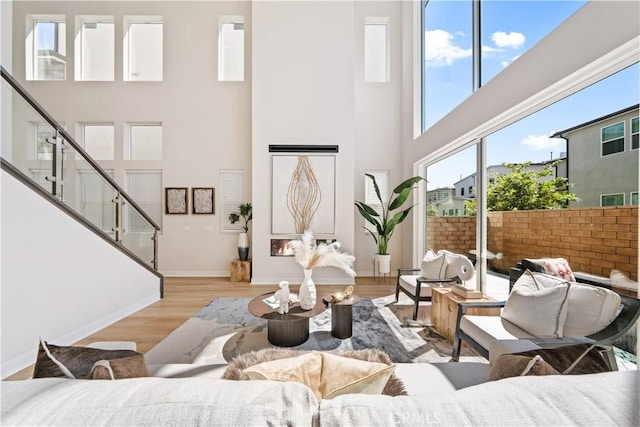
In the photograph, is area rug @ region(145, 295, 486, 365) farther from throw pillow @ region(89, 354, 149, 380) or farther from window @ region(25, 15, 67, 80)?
window @ region(25, 15, 67, 80)

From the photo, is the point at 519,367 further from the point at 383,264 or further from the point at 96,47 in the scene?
the point at 96,47

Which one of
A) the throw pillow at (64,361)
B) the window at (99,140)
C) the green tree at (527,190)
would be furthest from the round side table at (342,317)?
the window at (99,140)

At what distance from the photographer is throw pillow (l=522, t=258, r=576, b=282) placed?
80.4 inches

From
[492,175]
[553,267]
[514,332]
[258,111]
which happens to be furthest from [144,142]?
[553,267]

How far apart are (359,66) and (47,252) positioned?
226 inches

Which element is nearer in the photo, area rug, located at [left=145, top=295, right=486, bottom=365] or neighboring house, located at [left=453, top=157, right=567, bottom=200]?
neighboring house, located at [left=453, top=157, right=567, bottom=200]

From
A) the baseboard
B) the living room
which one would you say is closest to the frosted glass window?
the living room

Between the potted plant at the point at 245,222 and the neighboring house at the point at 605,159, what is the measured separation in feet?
15.6

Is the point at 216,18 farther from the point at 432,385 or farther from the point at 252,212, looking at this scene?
the point at 432,385

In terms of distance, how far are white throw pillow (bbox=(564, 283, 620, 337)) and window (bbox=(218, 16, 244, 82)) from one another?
6.21m

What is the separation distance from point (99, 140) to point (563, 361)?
24.4 ft

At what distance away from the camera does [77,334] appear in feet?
9.25

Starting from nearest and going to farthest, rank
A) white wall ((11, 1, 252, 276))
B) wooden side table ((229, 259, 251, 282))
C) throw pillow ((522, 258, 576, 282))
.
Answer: throw pillow ((522, 258, 576, 282)) < wooden side table ((229, 259, 251, 282)) < white wall ((11, 1, 252, 276))

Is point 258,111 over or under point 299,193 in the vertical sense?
over
